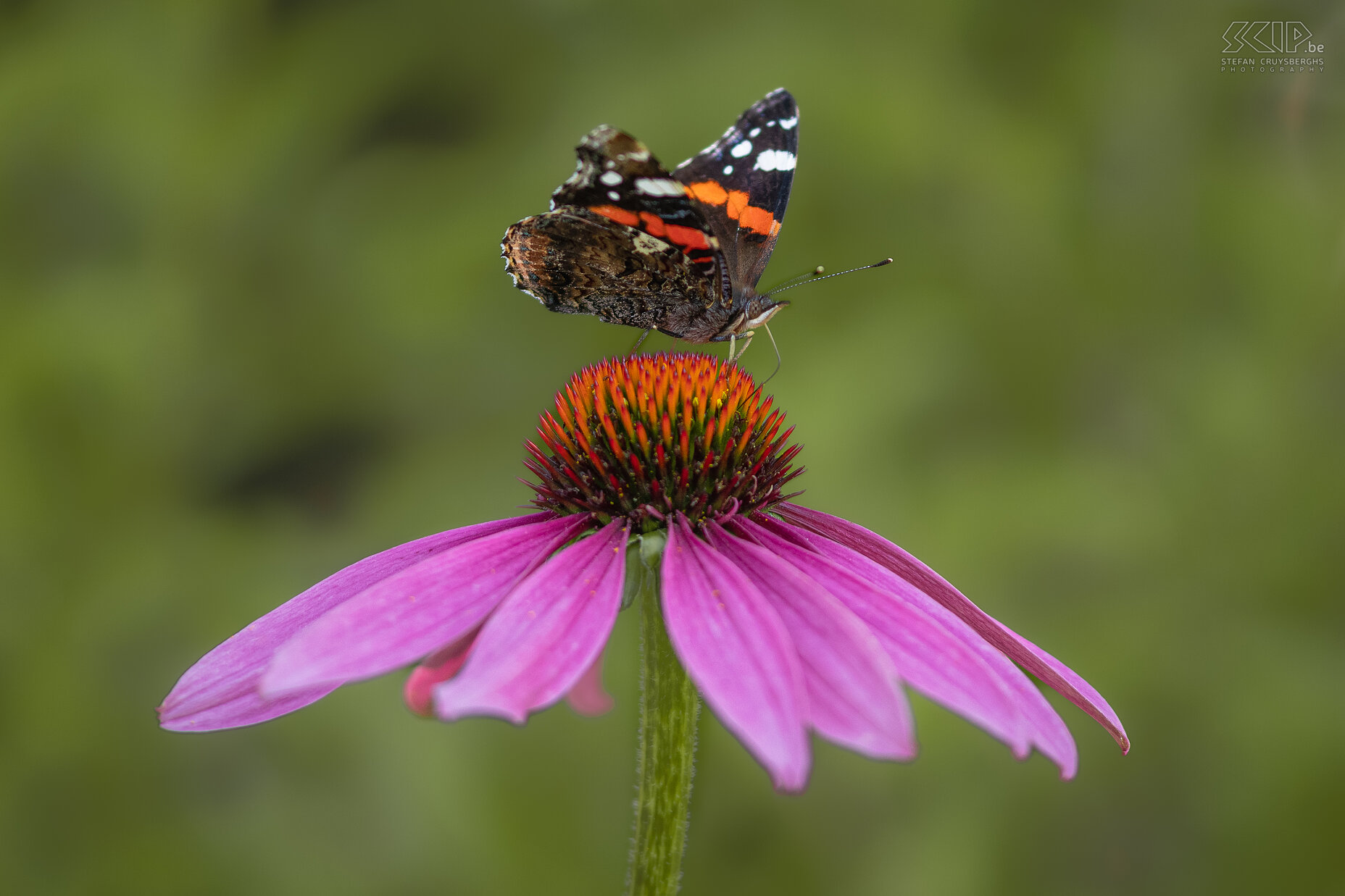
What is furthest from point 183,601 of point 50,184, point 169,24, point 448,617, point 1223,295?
point 1223,295

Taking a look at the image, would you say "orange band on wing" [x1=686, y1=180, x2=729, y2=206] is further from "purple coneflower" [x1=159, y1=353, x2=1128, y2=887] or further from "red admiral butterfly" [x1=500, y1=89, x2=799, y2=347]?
"purple coneflower" [x1=159, y1=353, x2=1128, y2=887]

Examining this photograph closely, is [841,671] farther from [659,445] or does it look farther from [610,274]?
[610,274]

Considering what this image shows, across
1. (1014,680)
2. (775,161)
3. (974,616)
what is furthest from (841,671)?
(775,161)

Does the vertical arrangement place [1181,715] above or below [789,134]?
below

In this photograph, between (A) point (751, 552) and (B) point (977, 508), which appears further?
(B) point (977, 508)

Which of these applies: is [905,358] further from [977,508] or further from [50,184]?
[50,184]

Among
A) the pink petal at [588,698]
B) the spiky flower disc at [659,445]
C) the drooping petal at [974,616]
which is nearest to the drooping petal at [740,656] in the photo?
the spiky flower disc at [659,445]

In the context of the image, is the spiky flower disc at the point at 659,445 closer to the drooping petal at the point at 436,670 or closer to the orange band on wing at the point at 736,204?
the drooping petal at the point at 436,670

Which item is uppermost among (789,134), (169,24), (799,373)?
(169,24)

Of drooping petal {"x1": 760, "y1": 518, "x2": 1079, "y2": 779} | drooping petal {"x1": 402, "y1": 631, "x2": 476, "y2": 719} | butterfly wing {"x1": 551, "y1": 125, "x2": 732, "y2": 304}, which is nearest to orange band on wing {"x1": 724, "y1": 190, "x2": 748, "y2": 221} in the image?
butterfly wing {"x1": 551, "y1": 125, "x2": 732, "y2": 304}
